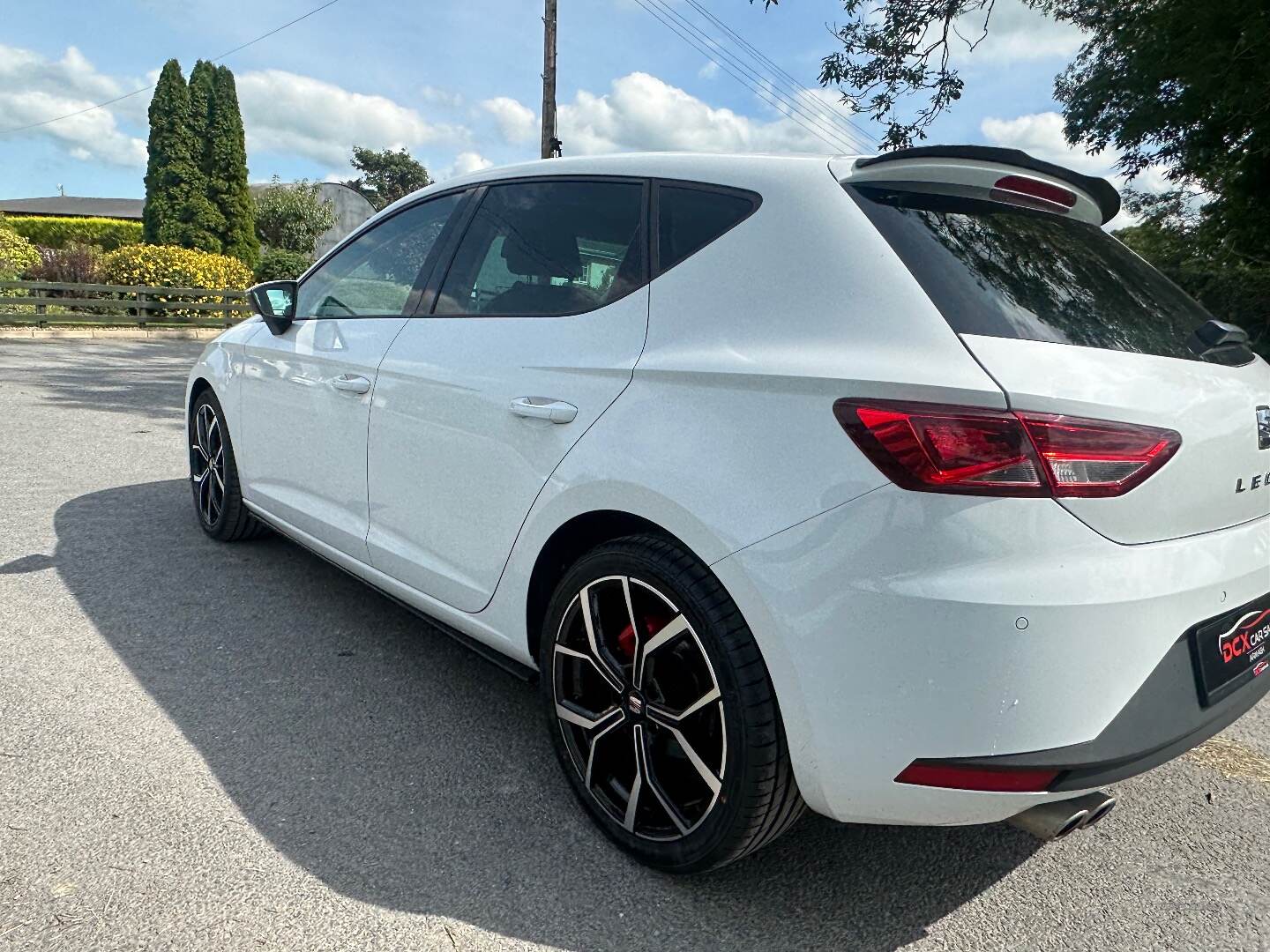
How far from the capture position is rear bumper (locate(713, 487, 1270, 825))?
5.51 ft

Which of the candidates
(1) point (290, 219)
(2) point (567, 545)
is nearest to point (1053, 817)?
(2) point (567, 545)

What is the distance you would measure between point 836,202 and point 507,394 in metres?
1.00

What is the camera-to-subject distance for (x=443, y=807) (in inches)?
98.5

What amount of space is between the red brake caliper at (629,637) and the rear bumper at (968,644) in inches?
14.9

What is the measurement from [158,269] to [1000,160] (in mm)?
23250

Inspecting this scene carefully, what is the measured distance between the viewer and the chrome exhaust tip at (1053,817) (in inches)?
73.9

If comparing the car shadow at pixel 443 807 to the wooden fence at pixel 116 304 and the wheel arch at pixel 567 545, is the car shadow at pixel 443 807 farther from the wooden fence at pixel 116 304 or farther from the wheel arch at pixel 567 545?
the wooden fence at pixel 116 304

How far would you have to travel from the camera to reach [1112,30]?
10047mm

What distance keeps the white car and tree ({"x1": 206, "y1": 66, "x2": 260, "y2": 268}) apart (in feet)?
86.0

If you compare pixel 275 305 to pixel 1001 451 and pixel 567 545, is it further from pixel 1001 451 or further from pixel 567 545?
pixel 1001 451

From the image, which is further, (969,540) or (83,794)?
(83,794)

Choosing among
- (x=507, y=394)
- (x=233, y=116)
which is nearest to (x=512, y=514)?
(x=507, y=394)

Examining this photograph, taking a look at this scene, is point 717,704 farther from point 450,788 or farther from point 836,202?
point 836,202

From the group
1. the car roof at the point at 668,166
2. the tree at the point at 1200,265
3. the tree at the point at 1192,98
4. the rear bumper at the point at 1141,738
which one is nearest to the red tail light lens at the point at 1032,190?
the car roof at the point at 668,166
